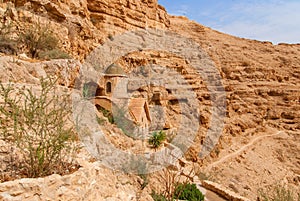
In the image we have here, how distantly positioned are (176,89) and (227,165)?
22.2 feet

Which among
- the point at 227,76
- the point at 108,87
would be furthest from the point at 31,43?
the point at 227,76

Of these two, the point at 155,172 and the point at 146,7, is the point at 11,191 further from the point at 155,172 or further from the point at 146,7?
the point at 146,7

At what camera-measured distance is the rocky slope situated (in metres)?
11.3

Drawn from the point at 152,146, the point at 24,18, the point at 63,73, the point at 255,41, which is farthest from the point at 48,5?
the point at 255,41

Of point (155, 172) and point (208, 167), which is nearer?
point (155, 172)

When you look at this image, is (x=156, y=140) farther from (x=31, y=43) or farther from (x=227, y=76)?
(x=227, y=76)

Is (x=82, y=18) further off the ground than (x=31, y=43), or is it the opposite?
(x=82, y=18)

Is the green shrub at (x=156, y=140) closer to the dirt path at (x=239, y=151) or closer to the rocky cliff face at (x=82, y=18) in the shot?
the rocky cliff face at (x=82, y=18)

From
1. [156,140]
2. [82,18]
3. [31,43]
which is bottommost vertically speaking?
[156,140]

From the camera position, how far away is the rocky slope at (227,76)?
11.3m

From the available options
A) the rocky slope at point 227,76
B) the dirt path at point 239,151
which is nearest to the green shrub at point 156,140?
the rocky slope at point 227,76

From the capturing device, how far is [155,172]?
881cm

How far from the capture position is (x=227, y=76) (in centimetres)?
3158

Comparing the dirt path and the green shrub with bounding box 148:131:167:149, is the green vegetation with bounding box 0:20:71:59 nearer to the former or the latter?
the green shrub with bounding box 148:131:167:149
